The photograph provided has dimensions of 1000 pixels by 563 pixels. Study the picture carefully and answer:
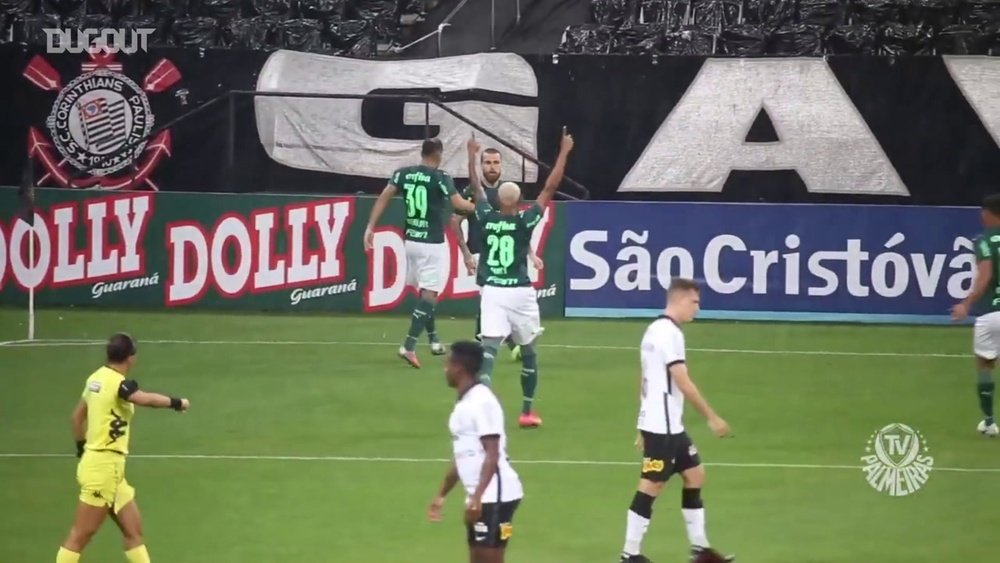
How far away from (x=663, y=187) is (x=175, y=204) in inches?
306

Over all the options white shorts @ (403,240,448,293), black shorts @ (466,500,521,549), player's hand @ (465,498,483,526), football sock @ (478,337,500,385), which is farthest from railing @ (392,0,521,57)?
player's hand @ (465,498,483,526)

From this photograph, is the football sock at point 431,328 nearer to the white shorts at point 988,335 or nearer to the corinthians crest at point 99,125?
the white shorts at point 988,335

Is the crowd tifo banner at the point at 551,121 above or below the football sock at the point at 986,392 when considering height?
above

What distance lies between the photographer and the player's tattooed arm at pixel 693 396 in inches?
401

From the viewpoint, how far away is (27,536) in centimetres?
1202

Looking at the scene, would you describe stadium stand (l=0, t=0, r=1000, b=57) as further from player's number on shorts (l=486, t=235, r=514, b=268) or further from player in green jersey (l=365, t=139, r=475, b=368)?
player's number on shorts (l=486, t=235, r=514, b=268)

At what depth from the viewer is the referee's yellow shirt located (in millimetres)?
10164

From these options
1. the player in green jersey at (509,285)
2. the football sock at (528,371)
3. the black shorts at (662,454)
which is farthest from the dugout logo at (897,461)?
the black shorts at (662,454)

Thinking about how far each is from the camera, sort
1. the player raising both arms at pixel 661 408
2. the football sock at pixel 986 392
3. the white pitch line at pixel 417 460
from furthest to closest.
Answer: the football sock at pixel 986 392, the white pitch line at pixel 417 460, the player raising both arms at pixel 661 408

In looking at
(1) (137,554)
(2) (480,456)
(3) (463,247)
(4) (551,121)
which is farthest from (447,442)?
(4) (551,121)

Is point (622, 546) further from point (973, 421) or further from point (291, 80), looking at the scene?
point (291, 80)

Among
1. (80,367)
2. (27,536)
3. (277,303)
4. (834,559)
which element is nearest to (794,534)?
(834,559)

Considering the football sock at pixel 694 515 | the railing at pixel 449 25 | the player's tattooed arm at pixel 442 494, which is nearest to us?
the player's tattooed arm at pixel 442 494

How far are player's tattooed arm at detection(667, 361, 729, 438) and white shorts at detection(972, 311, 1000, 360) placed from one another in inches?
229
